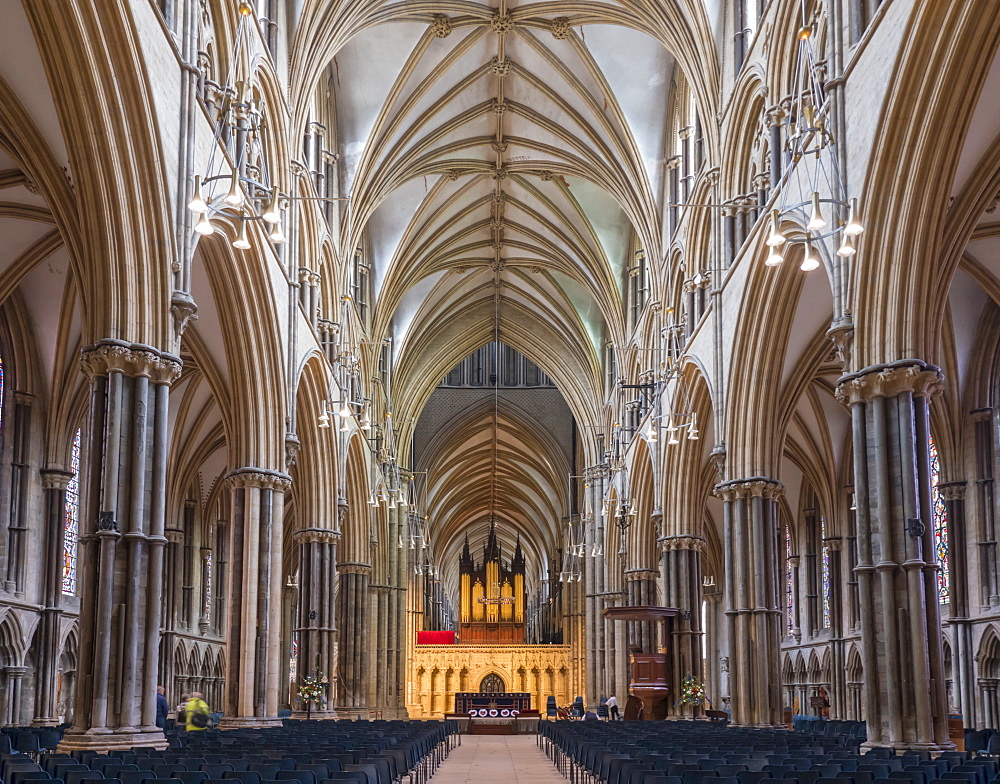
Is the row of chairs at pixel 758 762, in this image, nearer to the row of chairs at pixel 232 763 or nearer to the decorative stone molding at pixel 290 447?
the row of chairs at pixel 232 763

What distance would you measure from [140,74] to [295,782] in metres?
10.1

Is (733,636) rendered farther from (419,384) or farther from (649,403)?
(419,384)

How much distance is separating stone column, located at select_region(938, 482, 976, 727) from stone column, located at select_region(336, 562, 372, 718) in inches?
725

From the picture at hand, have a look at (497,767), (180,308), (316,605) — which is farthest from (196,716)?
(316,605)

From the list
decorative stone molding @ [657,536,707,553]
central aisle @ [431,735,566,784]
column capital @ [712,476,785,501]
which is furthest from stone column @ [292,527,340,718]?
column capital @ [712,476,785,501]

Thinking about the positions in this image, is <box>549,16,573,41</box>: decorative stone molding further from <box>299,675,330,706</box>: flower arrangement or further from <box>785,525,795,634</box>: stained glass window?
<box>785,525,795,634</box>: stained glass window

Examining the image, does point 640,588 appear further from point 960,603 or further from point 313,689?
point 313,689

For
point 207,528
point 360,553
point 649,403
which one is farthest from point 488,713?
point 649,403

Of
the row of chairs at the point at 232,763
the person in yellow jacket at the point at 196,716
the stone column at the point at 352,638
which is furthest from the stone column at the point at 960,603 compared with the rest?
the stone column at the point at 352,638

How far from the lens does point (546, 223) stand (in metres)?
39.6

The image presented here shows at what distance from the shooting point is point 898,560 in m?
14.6

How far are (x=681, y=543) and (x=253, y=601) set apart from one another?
13413 mm

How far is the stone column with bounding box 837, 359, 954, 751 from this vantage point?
47.2ft

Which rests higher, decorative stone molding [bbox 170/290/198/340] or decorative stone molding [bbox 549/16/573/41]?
decorative stone molding [bbox 549/16/573/41]
